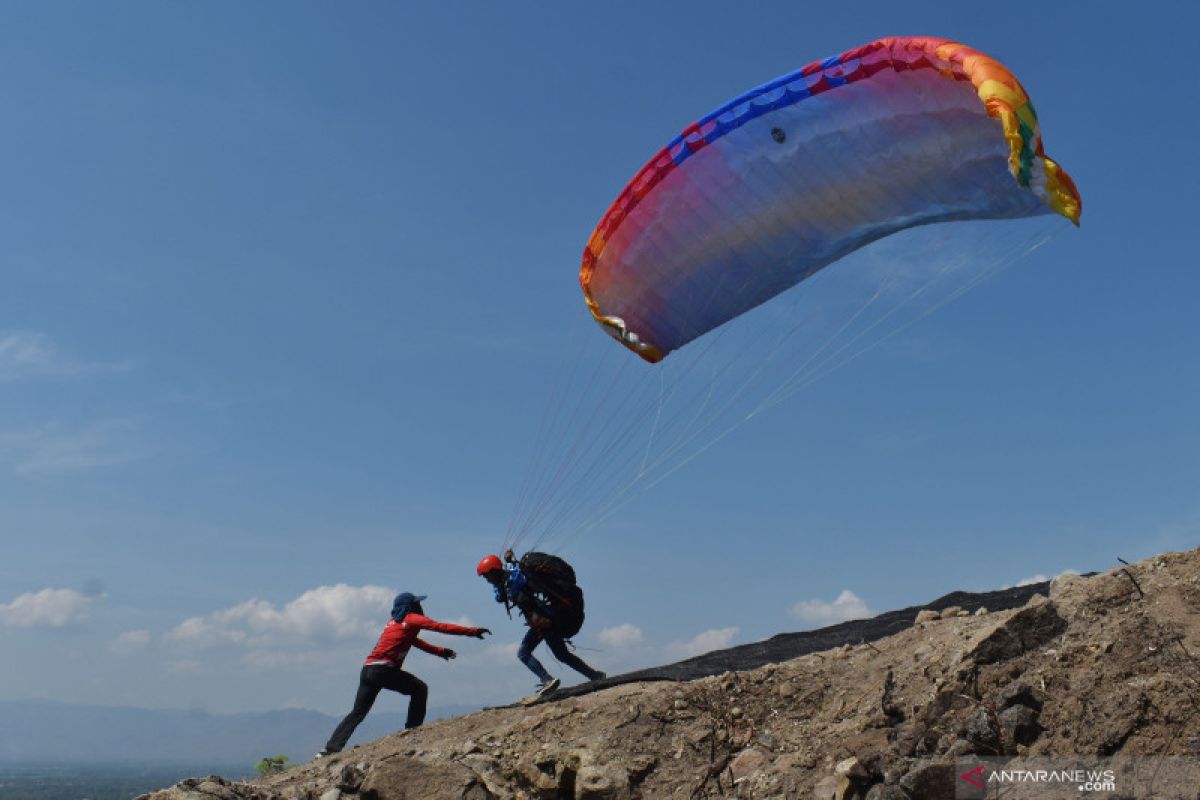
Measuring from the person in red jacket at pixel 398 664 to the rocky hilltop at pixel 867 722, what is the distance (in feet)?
3.29

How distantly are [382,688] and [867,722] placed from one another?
5.67 m

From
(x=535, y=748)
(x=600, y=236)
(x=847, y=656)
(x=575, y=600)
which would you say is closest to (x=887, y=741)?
(x=847, y=656)

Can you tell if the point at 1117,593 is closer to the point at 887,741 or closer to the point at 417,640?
the point at 887,741

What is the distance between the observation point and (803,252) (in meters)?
12.5

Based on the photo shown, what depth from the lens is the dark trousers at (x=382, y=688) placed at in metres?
10.9

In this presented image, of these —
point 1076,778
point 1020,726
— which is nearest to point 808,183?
point 1020,726

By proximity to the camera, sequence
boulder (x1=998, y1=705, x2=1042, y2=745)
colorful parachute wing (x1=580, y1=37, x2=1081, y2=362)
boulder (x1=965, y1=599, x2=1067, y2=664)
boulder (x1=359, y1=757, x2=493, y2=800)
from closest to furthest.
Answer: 1. boulder (x1=998, y1=705, x2=1042, y2=745)
2. boulder (x1=965, y1=599, x2=1067, y2=664)
3. boulder (x1=359, y1=757, x2=493, y2=800)
4. colorful parachute wing (x1=580, y1=37, x2=1081, y2=362)

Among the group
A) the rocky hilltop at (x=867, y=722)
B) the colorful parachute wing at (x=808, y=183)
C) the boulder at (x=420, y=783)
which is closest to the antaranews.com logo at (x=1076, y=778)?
the rocky hilltop at (x=867, y=722)

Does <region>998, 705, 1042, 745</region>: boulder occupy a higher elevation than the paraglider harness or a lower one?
lower

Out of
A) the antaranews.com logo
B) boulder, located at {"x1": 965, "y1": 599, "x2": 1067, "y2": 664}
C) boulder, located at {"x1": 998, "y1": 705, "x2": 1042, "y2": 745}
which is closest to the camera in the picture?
the antaranews.com logo

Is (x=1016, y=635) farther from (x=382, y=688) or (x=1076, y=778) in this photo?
(x=382, y=688)

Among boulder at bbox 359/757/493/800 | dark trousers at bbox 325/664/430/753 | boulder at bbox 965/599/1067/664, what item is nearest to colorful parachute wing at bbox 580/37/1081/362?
boulder at bbox 965/599/1067/664

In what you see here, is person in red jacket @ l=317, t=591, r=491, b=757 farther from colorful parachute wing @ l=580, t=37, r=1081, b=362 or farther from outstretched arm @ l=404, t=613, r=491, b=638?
colorful parachute wing @ l=580, t=37, r=1081, b=362

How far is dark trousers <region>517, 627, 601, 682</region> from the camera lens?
11070 mm
